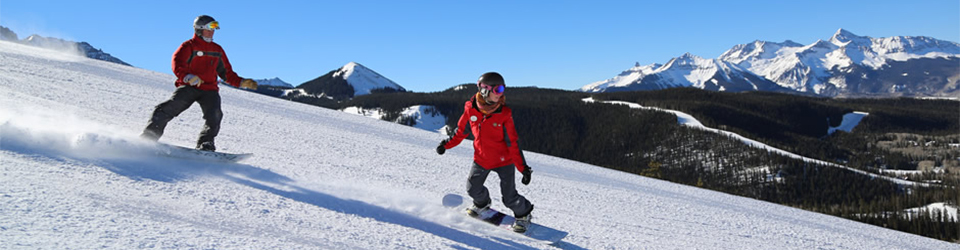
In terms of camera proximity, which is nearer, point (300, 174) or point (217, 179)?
point (217, 179)

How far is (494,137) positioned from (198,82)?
403cm

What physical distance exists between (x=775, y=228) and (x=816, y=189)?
164 metres

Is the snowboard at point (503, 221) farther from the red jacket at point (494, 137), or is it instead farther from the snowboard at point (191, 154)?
the snowboard at point (191, 154)

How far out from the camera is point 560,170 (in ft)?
51.2

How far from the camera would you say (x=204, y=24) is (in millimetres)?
7406

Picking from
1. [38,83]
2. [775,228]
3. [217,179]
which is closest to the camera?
[217,179]

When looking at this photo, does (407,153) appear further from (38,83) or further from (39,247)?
(39,247)

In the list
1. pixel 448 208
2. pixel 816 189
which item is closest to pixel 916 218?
pixel 816 189

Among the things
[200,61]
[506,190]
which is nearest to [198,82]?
[200,61]

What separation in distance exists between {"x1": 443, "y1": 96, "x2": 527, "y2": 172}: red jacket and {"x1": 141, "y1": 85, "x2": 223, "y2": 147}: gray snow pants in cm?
375

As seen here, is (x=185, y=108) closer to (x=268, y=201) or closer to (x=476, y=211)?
(x=268, y=201)

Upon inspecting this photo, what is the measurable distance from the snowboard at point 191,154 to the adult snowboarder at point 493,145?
2.78 m

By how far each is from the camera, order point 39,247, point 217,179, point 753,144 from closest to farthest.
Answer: point 39,247 < point 217,179 < point 753,144

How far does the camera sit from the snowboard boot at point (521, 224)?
611 centimetres
